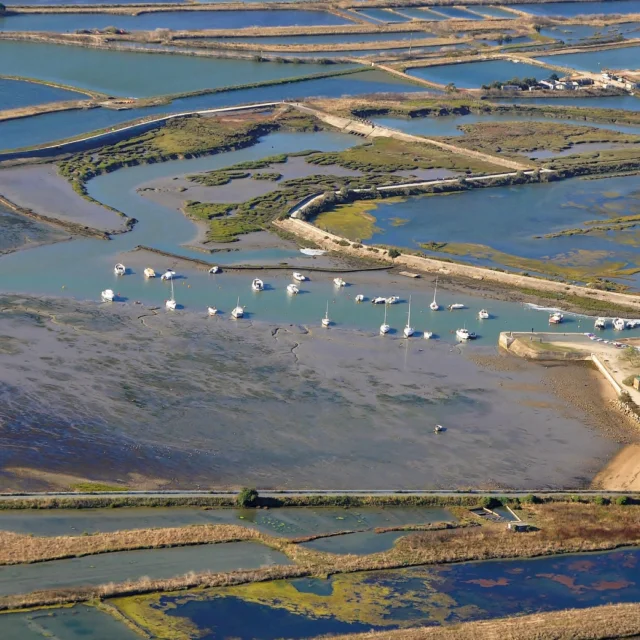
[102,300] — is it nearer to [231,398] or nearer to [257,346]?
[257,346]

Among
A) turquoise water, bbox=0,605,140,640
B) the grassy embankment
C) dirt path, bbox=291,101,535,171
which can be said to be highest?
dirt path, bbox=291,101,535,171

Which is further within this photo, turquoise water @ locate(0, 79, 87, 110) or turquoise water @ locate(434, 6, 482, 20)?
turquoise water @ locate(434, 6, 482, 20)

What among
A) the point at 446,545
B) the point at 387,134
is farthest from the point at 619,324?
the point at 387,134

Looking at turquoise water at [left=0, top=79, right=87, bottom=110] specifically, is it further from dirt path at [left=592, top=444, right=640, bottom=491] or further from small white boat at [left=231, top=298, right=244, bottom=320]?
dirt path at [left=592, top=444, right=640, bottom=491]

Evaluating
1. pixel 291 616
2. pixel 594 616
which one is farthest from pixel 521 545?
pixel 291 616

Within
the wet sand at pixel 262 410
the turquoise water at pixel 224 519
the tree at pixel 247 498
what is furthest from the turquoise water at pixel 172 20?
the tree at pixel 247 498

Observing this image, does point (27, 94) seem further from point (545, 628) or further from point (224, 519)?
point (545, 628)

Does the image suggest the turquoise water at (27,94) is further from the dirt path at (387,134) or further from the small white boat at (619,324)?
the small white boat at (619,324)

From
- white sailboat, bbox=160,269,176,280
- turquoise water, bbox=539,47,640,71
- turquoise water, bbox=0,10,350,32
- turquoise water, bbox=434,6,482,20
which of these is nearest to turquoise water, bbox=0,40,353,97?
turquoise water, bbox=0,10,350,32
